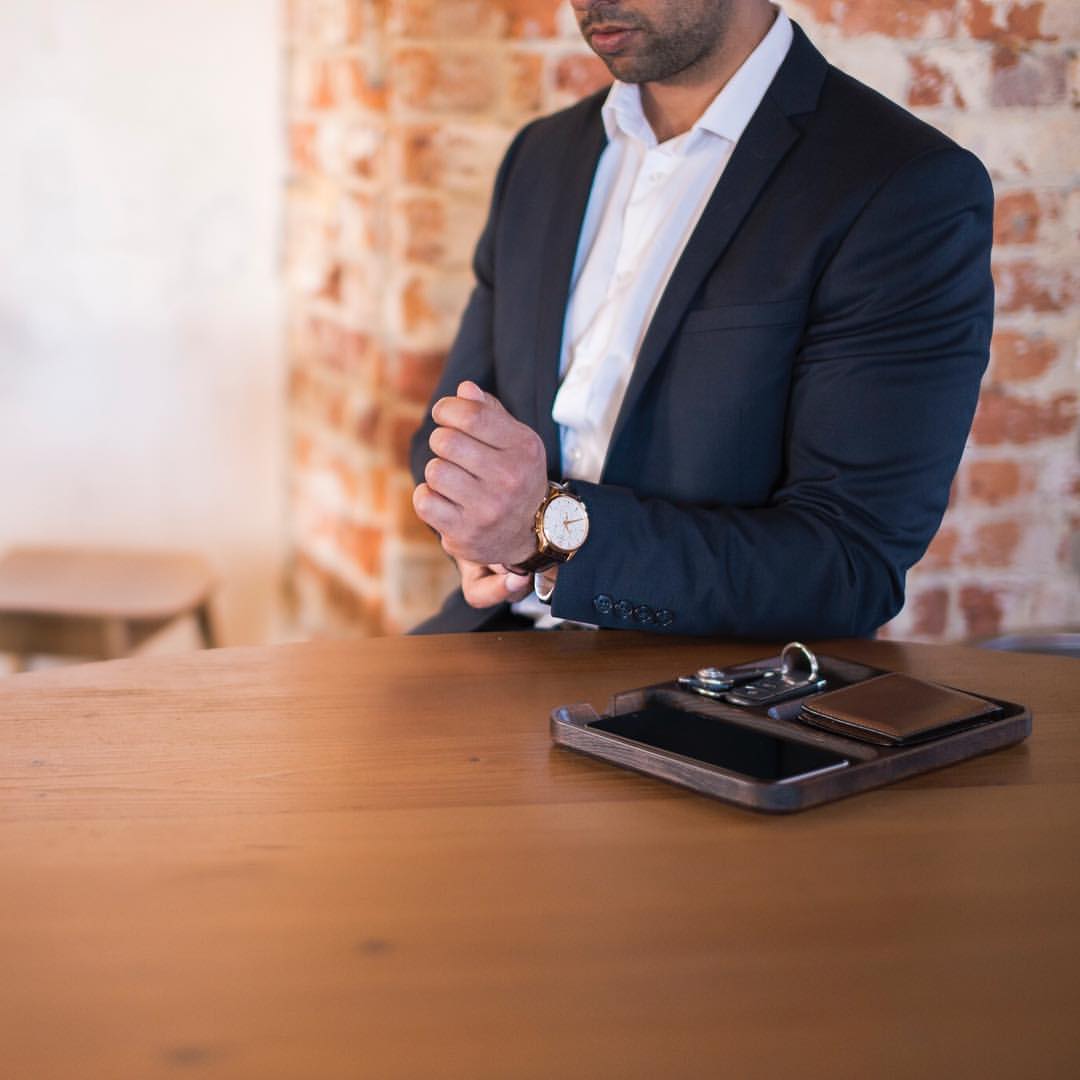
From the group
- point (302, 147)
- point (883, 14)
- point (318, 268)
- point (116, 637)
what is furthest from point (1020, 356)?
point (116, 637)

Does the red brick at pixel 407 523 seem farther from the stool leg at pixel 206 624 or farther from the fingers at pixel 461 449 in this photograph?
the fingers at pixel 461 449

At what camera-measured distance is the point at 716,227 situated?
1.67 m

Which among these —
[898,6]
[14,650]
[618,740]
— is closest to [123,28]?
[14,650]

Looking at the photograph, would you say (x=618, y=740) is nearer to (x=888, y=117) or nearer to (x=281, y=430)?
(x=888, y=117)

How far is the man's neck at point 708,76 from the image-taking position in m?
1.78

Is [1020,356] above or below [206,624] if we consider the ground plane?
above

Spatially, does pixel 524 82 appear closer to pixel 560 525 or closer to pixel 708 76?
pixel 708 76

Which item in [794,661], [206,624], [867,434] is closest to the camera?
[794,661]

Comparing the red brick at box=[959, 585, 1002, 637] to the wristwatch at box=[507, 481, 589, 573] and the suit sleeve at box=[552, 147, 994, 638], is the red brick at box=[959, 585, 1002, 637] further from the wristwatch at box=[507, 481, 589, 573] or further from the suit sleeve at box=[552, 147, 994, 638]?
the wristwatch at box=[507, 481, 589, 573]

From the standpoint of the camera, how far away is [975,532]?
2342mm

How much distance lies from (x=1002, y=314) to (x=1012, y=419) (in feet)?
0.52

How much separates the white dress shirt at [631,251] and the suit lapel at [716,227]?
Answer: 7 cm

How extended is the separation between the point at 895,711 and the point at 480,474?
0.45 metres

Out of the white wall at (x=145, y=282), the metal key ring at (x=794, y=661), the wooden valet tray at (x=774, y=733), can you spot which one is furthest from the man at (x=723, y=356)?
the white wall at (x=145, y=282)
